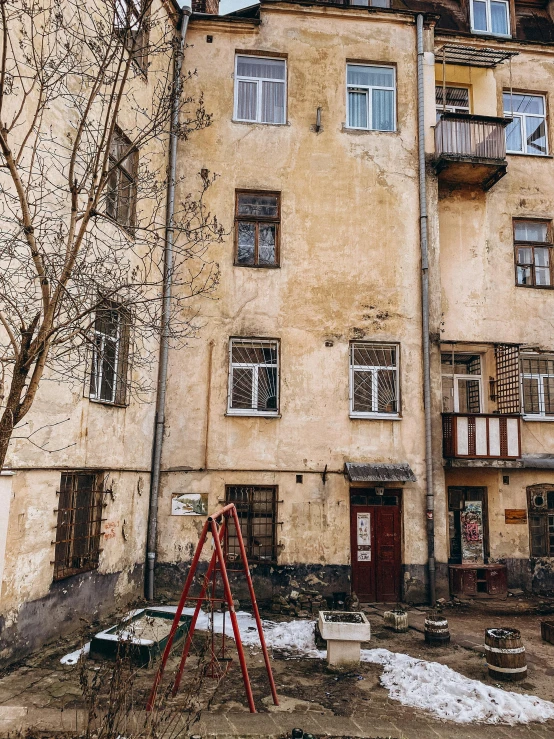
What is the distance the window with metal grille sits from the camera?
11320mm

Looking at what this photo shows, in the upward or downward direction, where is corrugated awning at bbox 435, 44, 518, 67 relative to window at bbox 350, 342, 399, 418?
upward

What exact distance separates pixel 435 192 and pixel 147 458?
865 cm

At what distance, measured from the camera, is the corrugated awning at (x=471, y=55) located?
43.8ft

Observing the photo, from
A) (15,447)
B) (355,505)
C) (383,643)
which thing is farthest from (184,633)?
(355,505)

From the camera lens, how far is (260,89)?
12.9 m

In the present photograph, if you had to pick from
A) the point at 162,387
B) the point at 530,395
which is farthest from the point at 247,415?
the point at 530,395

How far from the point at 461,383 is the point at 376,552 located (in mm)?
4518

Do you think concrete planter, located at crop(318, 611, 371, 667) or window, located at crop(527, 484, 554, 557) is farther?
window, located at crop(527, 484, 554, 557)

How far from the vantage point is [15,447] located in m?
7.36

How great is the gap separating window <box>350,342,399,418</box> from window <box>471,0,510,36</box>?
938 cm

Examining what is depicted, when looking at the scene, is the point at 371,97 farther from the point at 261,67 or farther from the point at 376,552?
the point at 376,552

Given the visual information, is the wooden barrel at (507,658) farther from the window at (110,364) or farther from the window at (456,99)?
the window at (456,99)

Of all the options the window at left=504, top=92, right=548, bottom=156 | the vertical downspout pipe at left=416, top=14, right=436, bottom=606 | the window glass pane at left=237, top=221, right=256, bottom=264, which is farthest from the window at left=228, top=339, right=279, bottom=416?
the window at left=504, top=92, right=548, bottom=156

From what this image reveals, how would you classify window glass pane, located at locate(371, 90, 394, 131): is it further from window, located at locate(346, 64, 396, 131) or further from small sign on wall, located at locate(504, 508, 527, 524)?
small sign on wall, located at locate(504, 508, 527, 524)
